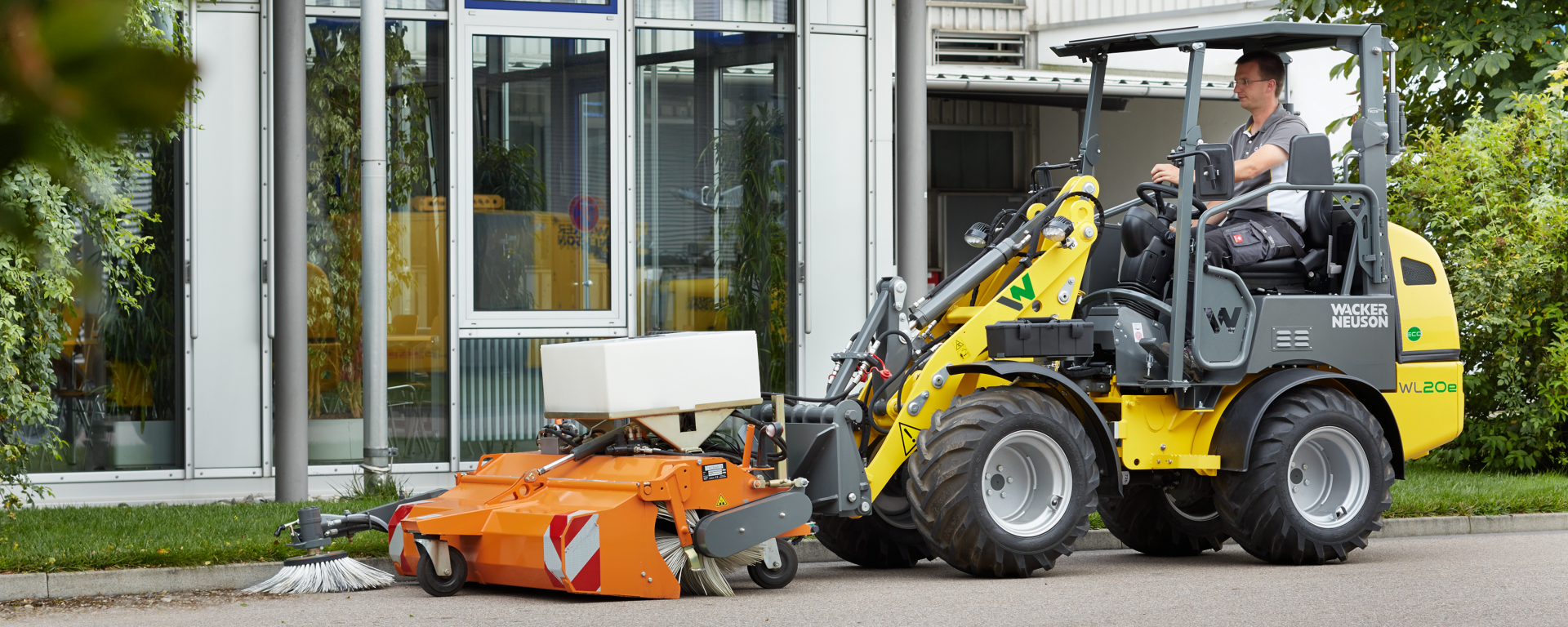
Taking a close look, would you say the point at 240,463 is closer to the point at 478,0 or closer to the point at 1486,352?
the point at 478,0

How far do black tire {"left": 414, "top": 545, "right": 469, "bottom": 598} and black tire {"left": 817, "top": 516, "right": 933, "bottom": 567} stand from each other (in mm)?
1929

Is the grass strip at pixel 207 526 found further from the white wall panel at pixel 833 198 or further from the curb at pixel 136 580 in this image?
the white wall panel at pixel 833 198

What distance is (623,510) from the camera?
582cm

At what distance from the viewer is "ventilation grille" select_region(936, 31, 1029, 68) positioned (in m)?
22.1

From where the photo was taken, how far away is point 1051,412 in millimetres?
6742

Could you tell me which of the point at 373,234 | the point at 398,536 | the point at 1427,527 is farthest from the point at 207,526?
the point at 1427,527

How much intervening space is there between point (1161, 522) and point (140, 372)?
21.6 ft

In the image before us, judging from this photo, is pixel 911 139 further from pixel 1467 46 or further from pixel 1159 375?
pixel 1467 46

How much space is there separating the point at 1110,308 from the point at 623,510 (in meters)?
2.71

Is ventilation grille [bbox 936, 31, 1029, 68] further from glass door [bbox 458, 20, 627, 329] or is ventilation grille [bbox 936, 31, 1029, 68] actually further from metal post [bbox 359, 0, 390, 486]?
metal post [bbox 359, 0, 390, 486]

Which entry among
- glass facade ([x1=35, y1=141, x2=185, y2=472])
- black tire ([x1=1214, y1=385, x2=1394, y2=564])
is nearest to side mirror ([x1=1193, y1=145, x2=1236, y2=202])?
black tire ([x1=1214, y1=385, x2=1394, y2=564])

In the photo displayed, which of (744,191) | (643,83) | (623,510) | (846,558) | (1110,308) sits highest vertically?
(643,83)

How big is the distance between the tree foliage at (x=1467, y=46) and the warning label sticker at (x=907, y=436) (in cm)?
783

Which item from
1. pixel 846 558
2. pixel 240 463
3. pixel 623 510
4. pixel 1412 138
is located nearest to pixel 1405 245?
pixel 846 558
